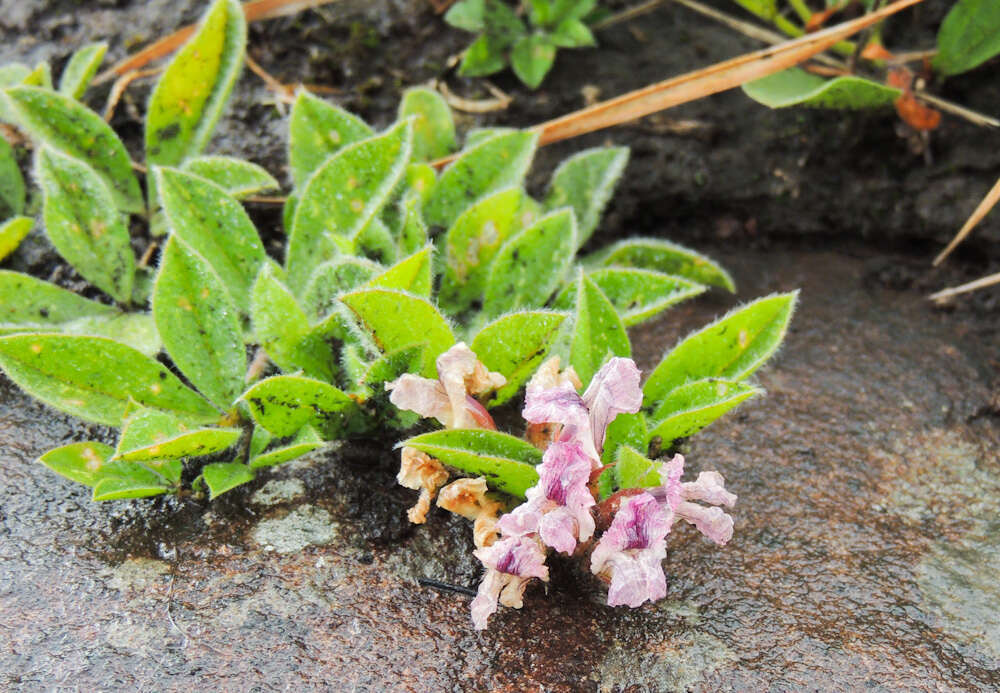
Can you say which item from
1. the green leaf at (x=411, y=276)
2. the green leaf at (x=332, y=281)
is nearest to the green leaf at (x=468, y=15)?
the green leaf at (x=332, y=281)

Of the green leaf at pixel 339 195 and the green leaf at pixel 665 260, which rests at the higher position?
the green leaf at pixel 339 195

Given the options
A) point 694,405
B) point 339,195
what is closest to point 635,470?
point 694,405

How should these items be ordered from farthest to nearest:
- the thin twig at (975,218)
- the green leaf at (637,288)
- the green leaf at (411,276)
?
the thin twig at (975,218) → the green leaf at (637,288) → the green leaf at (411,276)

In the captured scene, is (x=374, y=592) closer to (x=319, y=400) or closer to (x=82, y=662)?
(x=319, y=400)

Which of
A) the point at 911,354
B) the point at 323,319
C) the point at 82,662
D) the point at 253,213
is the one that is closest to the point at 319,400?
the point at 323,319

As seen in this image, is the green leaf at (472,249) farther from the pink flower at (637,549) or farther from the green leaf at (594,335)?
the pink flower at (637,549)

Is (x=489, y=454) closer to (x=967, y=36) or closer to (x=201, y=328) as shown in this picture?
(x=201, y=328)
